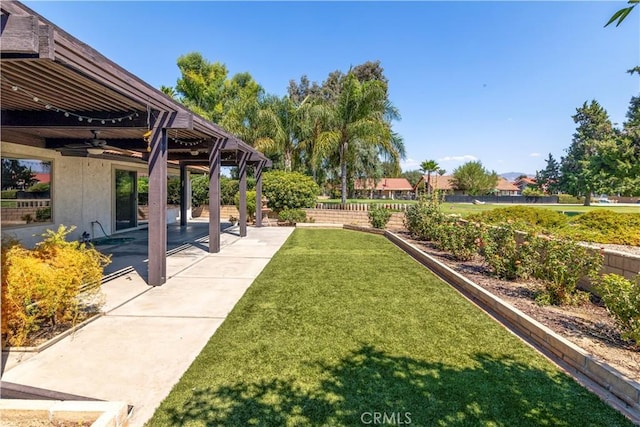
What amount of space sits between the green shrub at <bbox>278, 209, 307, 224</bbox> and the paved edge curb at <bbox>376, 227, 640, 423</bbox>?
11.1m

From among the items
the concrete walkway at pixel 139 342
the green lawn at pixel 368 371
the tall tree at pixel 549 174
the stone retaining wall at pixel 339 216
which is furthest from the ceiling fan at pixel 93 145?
the tall tree at pixel 549 174

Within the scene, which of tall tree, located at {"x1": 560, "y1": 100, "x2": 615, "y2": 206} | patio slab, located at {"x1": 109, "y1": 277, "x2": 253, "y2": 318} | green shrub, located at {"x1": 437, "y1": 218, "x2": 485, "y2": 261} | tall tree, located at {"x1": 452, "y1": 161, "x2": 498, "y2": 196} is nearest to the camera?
patio slab, located at {"x1": 109, "y1": 277, "x2": 253, "y2": 318}

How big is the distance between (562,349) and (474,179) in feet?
191

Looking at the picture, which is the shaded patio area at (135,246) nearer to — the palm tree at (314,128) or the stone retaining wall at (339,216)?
the stone retaining wall at (339,216)

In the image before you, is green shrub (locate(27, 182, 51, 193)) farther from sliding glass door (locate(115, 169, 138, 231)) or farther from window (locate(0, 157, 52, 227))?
sliding glass door (locate(115, 169, 138, 231))

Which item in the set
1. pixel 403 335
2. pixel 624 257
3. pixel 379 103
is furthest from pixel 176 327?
pixel 379 103

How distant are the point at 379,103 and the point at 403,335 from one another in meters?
18.6

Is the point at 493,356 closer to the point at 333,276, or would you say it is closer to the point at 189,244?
the point at 333,276

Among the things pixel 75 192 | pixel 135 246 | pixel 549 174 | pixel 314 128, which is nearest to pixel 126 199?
pixel 75 192

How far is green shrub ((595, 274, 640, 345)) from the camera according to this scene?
3367mm

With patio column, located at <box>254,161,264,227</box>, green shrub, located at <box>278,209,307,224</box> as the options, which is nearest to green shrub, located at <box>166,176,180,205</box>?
patio column, located at <box>254,161,264,227</box>

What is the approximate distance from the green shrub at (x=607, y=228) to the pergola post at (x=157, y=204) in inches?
309

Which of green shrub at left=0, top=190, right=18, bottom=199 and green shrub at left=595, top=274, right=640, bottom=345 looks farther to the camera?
green shrub at left=0, top=190, right=18, bottom=199
